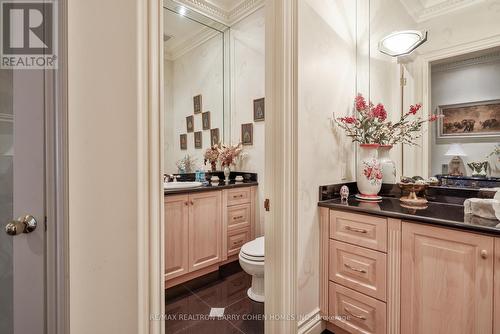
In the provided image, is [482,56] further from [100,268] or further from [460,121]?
[100,268]

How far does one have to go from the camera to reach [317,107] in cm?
153

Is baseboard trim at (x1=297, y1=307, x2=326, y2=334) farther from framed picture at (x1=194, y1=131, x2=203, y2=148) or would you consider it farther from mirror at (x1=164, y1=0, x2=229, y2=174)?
framed picture at (x1=194, y1=131, x2=203, y2=148)

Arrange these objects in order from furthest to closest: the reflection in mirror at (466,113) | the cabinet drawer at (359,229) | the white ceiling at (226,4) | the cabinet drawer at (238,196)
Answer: the white ceiling at (226,4)
the cabinet drawer at (238,196)
the reflection in mirror at (466,113)
the cabinet drawer at (359,229)

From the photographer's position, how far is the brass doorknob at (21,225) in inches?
31.3

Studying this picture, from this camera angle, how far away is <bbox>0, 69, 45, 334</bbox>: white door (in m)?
0.80

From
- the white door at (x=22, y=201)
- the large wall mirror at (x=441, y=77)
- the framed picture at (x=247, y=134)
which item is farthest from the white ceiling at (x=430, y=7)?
the white door at (x=22, y=201)

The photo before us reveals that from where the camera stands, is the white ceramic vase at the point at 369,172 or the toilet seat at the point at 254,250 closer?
the white ceramic vase at the point at 369,172

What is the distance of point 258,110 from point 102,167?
2070 millimetres

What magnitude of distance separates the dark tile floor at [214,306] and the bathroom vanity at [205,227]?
0.38 ft

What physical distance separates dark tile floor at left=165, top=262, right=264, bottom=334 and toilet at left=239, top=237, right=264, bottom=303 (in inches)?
2.4

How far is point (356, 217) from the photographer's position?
1.42 metres

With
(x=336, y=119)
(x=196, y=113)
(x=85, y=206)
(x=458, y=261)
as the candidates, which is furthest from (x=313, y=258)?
(x=196, y=113)

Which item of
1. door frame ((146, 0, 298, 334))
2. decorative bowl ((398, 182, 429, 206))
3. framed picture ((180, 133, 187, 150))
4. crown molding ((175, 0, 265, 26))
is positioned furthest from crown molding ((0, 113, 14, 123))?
crown molding ((175, 0, 265, 26))

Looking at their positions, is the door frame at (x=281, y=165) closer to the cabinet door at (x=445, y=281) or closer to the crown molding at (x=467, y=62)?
the cabinet door at (x=445, y=281)
